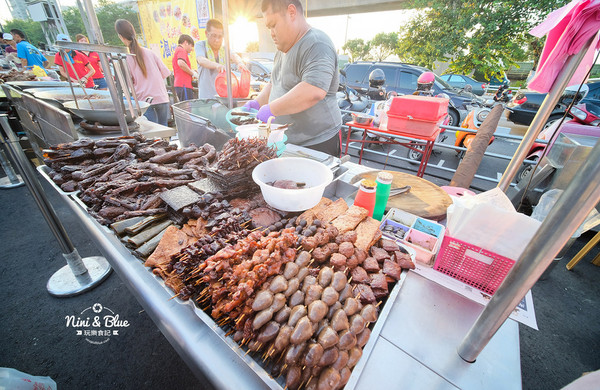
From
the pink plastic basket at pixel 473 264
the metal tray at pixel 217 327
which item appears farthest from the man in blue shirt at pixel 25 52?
the pink plastic basket at pixel 473 264

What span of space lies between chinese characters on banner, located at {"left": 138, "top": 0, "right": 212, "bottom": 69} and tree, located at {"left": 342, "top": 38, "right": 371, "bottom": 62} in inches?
1463

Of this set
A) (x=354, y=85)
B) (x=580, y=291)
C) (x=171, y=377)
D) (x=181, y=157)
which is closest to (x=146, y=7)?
(x=354, y=85)

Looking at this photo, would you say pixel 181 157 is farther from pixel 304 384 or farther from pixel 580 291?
pixel 580 291

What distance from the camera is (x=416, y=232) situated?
1.92m

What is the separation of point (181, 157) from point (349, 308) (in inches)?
105

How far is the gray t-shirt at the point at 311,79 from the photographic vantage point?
295cm

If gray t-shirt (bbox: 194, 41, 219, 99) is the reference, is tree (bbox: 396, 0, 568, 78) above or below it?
above

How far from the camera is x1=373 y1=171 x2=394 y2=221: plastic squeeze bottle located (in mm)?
2004

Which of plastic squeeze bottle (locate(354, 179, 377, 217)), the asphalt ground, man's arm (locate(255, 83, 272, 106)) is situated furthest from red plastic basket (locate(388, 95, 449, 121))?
plastic squeeze bottle (locate(354, 179, 377, 217))

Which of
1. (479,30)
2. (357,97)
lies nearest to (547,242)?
(357,97)

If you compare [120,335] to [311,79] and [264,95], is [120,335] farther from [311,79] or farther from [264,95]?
[264,95]

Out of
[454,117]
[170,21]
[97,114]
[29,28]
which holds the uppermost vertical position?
[29,28]

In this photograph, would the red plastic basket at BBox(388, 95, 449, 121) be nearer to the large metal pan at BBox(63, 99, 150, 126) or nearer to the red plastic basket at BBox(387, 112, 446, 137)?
the red plastic basket at BBox(387, 112, 446, 137)

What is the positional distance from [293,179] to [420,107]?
4.26 metres
